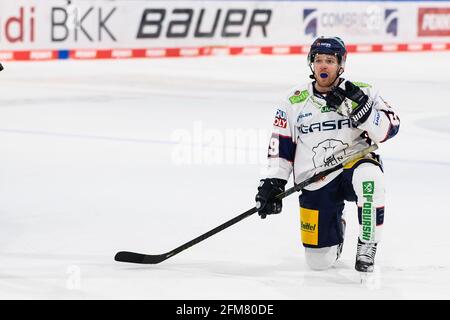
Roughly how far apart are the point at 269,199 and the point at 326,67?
2.04 ft

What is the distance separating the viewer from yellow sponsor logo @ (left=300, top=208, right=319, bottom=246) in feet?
17.1

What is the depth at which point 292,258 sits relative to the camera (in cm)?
542

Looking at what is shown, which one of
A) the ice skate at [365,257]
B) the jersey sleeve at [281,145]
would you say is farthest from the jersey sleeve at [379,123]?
the ice skate at [365,257]

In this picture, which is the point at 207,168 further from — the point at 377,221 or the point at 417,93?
the point at 417,93

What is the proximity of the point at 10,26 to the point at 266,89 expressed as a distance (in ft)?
14.7

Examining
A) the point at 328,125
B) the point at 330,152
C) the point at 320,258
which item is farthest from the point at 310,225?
the point at 328,125

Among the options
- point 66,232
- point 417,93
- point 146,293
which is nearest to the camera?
point 146,293

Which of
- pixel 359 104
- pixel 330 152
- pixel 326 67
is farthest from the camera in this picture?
pixel 330 152

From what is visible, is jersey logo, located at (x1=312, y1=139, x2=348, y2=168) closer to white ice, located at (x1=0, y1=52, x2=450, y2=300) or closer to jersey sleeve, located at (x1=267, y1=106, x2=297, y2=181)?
jersey sleeve, located at (x1=267, y1=106, x2=297, y2=181)

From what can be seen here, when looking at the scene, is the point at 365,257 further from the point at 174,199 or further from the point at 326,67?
the point at 174,199

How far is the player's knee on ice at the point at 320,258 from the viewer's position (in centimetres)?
515

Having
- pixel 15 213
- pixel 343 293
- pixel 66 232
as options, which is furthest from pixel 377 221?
pixel 15 213

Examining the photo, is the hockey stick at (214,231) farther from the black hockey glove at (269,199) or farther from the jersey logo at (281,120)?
the jersey logo at (281,120)

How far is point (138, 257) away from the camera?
5.27 metres
